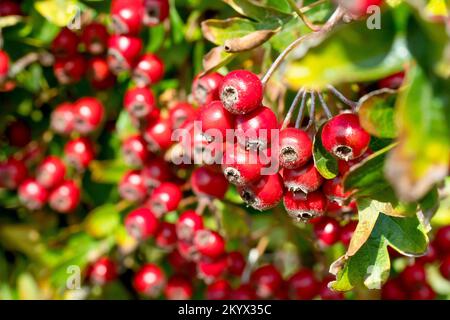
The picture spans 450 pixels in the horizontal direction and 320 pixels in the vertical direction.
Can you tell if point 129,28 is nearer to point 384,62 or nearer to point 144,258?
point 144,258

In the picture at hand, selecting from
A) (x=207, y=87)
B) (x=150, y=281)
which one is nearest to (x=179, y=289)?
(x=150, y=281)

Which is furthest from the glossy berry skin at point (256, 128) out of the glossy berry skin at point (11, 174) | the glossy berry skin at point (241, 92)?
the glossy berry skin at point (11, 174)

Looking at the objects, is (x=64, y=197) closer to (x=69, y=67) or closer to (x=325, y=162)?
(x=69, y=67)

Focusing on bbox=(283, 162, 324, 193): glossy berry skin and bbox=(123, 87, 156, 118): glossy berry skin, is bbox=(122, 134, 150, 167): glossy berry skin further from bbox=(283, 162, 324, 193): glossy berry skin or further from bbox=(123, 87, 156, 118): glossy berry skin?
bbox=(283, 162, 324, 193): glossy berry skin

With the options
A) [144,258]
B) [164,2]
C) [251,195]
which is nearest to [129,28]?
[164,2]

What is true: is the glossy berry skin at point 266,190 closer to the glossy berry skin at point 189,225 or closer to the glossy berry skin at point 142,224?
the glossy berry skin at point 189,225

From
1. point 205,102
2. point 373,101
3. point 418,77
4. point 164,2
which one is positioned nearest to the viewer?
point 418,77

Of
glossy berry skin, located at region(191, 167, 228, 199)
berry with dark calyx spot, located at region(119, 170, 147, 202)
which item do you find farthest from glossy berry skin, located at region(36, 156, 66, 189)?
glossy berry skin, located at region(191, 167, 228, 199)
